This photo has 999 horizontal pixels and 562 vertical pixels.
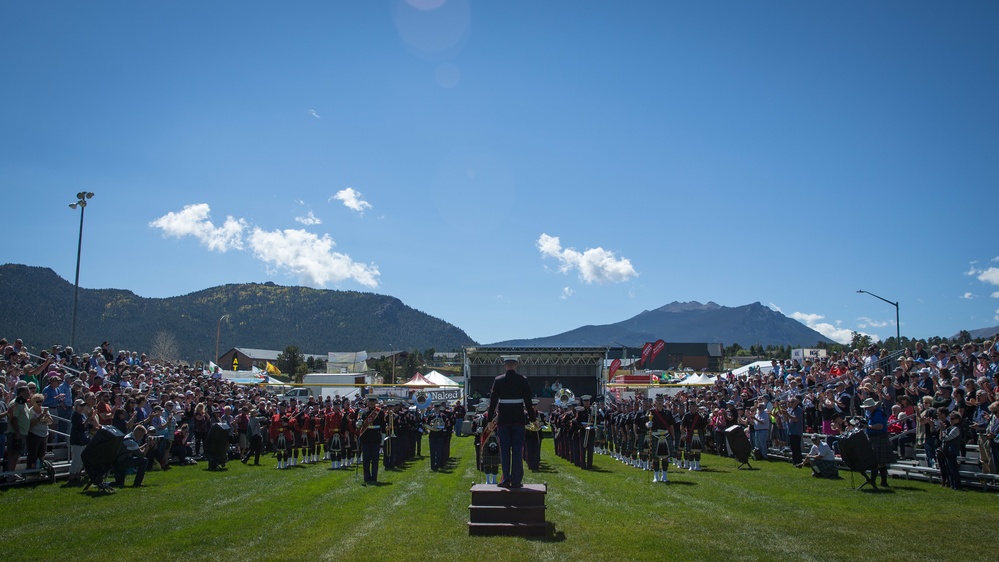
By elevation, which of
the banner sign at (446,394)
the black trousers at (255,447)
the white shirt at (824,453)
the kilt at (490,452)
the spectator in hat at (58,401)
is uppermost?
the spectator in hat at (58,401)

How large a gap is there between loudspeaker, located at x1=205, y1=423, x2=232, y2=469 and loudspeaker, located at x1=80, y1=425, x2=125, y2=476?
6824 millimetres

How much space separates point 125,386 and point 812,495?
21.2 meters

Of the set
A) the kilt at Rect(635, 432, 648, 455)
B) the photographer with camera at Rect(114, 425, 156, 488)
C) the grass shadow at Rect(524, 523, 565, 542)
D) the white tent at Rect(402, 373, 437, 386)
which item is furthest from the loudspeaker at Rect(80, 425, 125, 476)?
the white tent at Rect(402, 373, 437, 386)

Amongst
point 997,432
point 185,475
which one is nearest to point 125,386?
point 185,475

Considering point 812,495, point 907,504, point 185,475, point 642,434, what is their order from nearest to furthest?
1. point 907,504
2. point 812,495
3. point 185,475
4. point 642,434

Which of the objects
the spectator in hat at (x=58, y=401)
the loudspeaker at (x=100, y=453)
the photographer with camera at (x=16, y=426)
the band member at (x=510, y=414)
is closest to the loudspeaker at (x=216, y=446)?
the spectator in hat at (x=58, y=401)

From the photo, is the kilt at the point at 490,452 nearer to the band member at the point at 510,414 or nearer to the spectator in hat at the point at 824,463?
the band member at the point at 510,414

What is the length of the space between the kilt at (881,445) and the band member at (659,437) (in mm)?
4499

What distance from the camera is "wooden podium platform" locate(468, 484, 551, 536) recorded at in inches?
386

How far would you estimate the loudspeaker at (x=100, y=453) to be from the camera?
47.4ft

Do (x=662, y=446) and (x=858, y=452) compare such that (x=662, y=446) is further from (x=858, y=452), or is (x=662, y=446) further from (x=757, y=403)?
(x=757, y=403)

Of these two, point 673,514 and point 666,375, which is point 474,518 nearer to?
point 673,514

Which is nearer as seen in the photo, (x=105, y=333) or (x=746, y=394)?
(x=746, y=394)

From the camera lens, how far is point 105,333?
192 m
